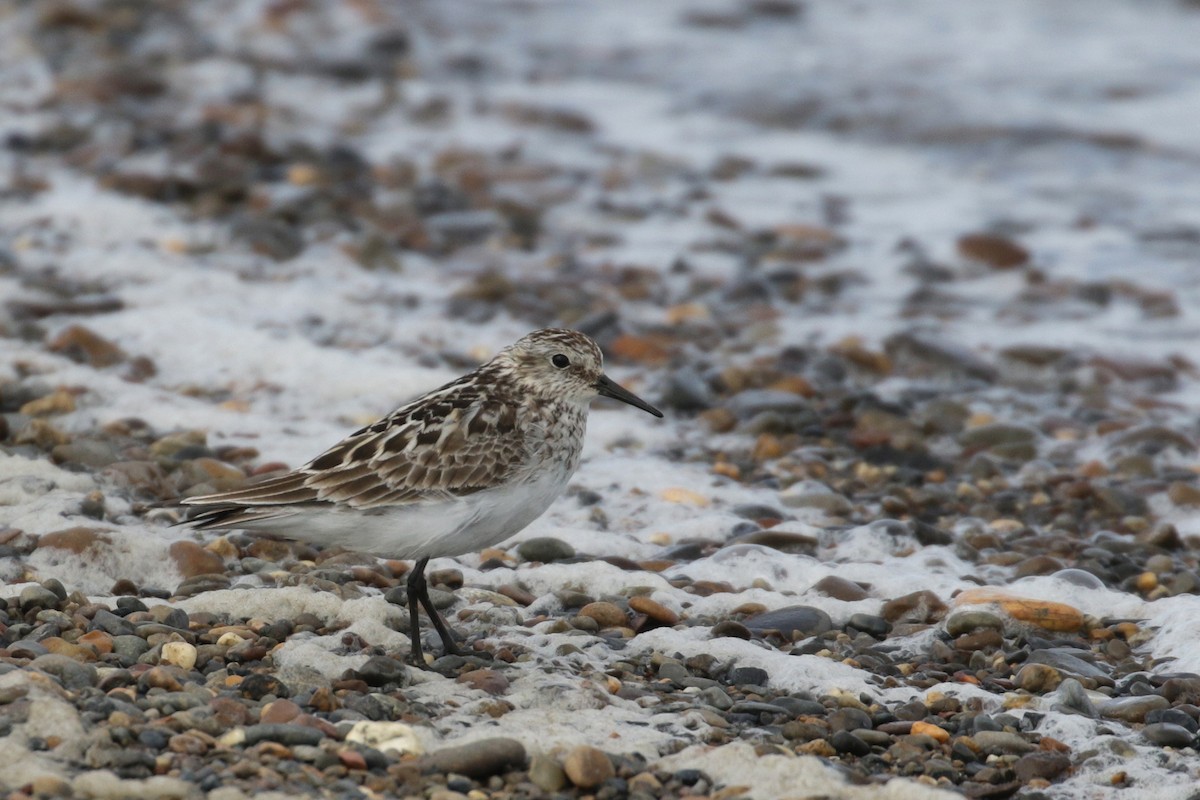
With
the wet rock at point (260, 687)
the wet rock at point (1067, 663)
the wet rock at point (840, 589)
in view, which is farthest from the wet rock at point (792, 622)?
the wet rock at point (260, 687)

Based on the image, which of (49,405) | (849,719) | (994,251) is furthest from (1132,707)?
(994,251)

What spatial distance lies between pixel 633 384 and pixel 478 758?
488cm

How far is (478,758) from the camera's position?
4.56 m

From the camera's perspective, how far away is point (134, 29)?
15445 mm

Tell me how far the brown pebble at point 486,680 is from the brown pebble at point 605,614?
74cm

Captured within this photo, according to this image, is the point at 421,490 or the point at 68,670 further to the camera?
the point at 421,490

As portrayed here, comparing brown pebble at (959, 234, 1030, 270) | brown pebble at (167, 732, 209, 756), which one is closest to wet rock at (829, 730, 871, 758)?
brown pebble at (167, 732, 209, 756)

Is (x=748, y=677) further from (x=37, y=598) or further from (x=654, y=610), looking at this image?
(x=37, y=598)

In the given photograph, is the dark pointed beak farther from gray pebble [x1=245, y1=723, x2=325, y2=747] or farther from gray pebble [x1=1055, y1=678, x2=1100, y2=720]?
gray pebble [x1=245, y1=723, x2=325, y2=747]

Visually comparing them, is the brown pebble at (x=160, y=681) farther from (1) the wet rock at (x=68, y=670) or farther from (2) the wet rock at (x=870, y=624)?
(2) the wet rock at (x=870, y=624)

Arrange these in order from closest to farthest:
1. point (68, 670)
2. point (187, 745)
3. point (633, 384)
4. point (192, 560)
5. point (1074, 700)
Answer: point (187, 745) < point (68, 670) < point (1074, 700) < point (192, 560) < point (633, 384)

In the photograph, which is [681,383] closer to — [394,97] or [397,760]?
[397,760]

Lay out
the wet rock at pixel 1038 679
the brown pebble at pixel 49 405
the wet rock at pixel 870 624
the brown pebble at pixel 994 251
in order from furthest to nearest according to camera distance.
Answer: the brown pebble at pixel 994 251 → the brown pebble at pixel 49 405 → the wet rock at pixel 870 624 → the wet rock at pixel 1038 679

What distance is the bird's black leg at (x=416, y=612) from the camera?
18.2 feet
